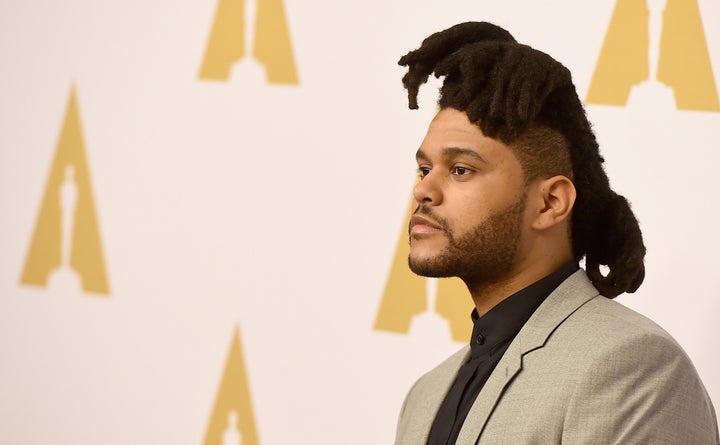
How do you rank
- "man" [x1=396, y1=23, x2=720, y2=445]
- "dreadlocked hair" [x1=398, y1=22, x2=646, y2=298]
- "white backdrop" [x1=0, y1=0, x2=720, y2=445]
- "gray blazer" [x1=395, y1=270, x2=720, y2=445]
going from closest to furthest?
"gray blazer" [x1=395, y1=270, x2=720, y2=445] < "man" [x1=396, y1=23, x2=720, y2=445] < "dreadlocked hair" [x1=398, y1=22, x2=646, y2=298] < "white backdrop" [x1=0, y1=0, x2=720, y2=445]

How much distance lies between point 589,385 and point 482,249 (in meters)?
0.33

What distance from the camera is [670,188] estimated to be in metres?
2.04

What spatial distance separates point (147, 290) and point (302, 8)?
0.78m

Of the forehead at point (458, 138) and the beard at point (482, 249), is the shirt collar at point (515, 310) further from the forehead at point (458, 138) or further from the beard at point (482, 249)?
the forehead at point (458, 138)

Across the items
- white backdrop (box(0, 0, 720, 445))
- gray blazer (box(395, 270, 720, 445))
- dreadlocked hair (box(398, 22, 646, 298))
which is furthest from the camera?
white backdrop (box(0, 0, 720, 445))

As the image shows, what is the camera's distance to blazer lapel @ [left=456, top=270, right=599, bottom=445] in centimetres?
159

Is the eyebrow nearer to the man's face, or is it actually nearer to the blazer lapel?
the man's face

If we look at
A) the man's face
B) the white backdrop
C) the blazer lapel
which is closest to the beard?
the man's face

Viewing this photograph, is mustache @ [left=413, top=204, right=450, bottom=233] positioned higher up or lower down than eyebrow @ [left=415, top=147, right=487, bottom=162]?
lower down

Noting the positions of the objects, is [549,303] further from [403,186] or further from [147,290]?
[147,290]

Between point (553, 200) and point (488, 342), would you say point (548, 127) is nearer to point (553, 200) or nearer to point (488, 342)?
point (553, 200)

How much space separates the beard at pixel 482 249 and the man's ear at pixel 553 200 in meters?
0.03

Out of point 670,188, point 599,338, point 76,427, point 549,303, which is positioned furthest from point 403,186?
point 76,427

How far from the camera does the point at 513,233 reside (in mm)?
1716
